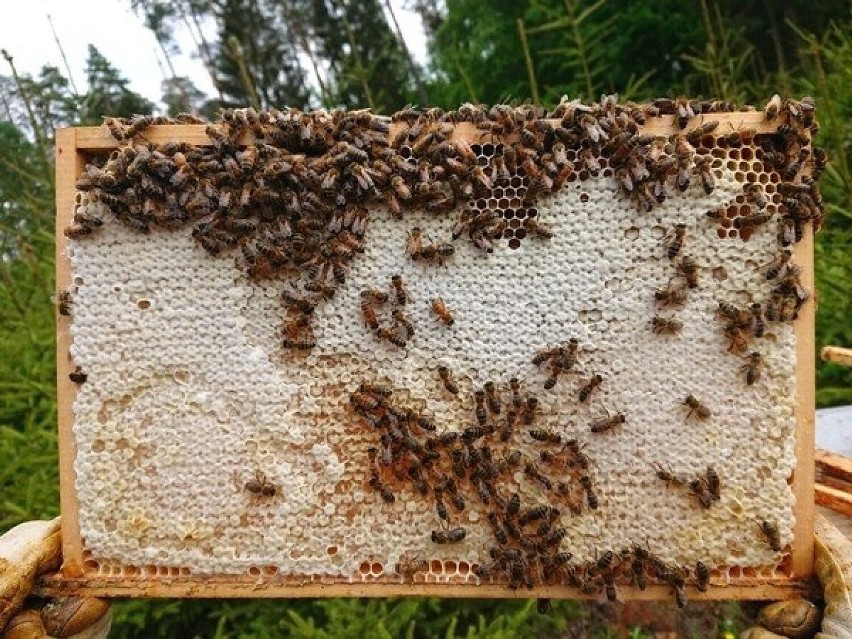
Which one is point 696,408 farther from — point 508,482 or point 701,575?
point 508,482

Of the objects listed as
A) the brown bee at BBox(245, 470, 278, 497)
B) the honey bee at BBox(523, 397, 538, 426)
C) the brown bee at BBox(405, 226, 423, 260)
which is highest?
the brown bee at BBox(405, 226, 423, 260)

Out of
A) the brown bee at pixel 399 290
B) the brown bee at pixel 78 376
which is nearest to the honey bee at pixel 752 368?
the brown bee at pixel 399 290

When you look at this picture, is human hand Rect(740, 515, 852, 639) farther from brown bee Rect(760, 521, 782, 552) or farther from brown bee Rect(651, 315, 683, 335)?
brown bee Rect(651, 315, 683, 335)

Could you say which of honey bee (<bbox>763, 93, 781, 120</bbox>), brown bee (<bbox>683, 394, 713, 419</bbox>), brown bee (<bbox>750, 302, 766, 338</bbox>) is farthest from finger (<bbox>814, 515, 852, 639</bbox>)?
honey bee (<bbox>763, 93, 781, 120</bbox>)

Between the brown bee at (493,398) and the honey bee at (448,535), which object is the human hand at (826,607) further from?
the brown bee at (493,398)

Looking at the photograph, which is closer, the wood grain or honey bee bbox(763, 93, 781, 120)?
honey bee bbox(763, 93, 781, 120)

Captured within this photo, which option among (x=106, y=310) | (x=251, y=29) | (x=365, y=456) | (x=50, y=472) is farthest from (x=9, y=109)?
(x=251, y=29)
